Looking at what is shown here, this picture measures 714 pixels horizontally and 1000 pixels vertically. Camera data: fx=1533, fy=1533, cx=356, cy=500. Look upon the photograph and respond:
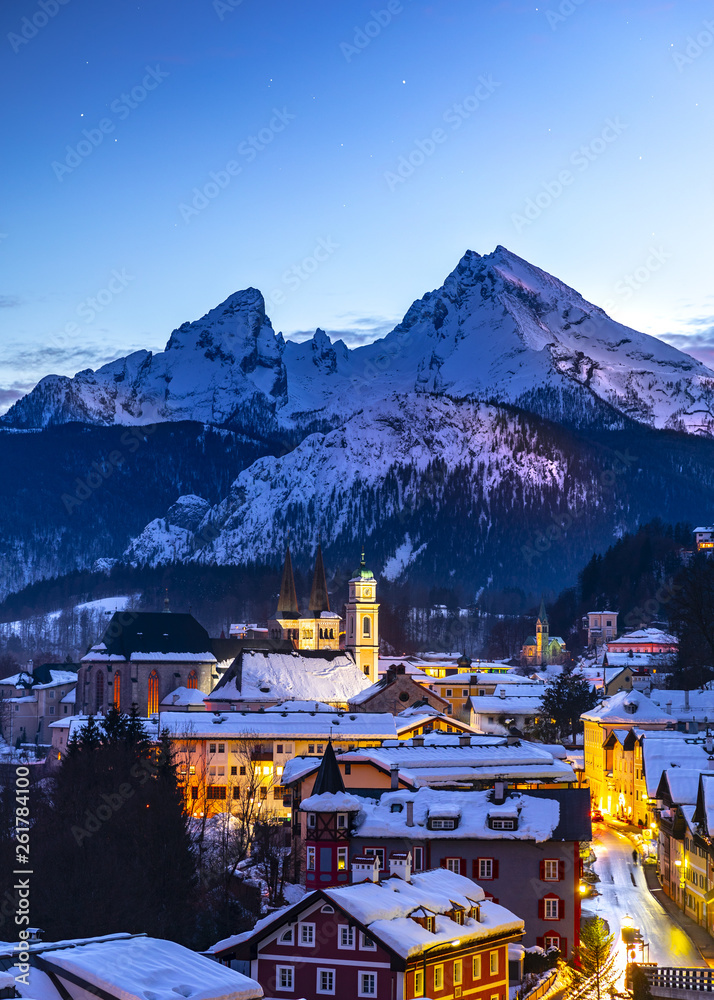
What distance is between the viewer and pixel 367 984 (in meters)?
44.3

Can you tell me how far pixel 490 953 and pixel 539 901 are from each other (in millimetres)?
10443

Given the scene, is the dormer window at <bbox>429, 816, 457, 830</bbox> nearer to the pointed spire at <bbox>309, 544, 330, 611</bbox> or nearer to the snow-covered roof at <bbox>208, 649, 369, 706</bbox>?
the snow-covered roof at <bbox>208, 649, 369, 706</bbox>

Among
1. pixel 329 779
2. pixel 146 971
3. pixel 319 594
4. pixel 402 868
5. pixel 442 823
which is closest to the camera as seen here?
pixel 146 971

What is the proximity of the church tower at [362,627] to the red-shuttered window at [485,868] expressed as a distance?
3719 inches

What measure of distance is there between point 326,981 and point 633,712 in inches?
2635

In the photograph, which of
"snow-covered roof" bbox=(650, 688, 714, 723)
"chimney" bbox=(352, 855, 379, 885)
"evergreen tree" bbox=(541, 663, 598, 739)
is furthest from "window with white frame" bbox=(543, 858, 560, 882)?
"evergreen tree" bbox=(541, 663, 598, 739)

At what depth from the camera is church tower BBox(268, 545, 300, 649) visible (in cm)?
17225

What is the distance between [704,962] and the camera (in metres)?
52.2

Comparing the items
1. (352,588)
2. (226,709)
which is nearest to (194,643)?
(352,588)

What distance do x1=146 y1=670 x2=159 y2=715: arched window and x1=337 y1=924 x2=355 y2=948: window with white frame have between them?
103 m

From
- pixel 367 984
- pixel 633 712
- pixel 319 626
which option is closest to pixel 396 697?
pixel 633 712

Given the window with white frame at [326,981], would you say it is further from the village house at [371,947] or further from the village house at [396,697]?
the village house at [396,697]

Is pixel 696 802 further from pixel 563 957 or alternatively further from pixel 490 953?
pixel 490 953

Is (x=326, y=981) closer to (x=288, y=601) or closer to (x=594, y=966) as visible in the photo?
(x=594, y=966)
